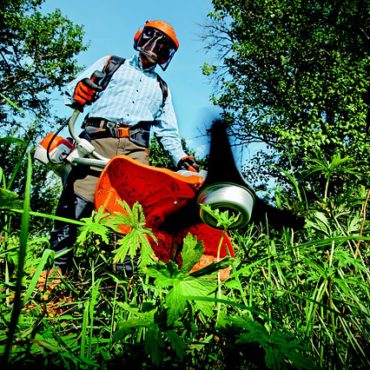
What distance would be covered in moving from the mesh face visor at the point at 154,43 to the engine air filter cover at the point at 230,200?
2011mm

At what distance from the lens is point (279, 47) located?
32.2 feet

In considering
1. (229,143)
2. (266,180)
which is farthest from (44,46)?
(229,143)

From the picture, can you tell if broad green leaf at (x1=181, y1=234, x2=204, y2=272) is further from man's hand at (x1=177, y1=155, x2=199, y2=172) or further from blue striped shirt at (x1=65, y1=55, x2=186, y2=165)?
blue striped shirt at (x1=65, y1=55, x2=186, y2=165)

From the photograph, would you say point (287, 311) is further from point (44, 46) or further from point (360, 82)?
point (44, 46)

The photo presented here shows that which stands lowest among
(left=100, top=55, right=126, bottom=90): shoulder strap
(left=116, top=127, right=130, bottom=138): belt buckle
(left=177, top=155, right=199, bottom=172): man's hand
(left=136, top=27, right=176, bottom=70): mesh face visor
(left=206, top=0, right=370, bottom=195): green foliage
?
(left=177, top=155, right=199, bottom=172): man's hand

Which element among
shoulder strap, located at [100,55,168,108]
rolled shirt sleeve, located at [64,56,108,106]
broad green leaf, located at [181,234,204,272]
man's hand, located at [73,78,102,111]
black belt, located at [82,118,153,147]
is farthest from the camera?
shoulder strap, located at [100,55,168,108]

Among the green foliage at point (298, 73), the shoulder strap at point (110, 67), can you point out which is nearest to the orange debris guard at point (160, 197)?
the shoulder strap at point (110, 67)

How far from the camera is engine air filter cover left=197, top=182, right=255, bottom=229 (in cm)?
134

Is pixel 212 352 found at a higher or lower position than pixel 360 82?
lower

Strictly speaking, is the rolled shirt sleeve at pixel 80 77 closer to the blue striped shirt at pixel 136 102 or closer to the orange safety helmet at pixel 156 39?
the blue striped shirt at pixel 136 102

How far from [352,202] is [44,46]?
16026 mm

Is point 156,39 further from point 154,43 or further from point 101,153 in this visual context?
point 101,153

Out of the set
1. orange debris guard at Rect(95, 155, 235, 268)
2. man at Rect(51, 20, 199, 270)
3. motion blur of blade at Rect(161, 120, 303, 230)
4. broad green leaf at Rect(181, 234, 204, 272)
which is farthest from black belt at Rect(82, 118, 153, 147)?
broad green leaf at Rect(181, 234, 204, 272)

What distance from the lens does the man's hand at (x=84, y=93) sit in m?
2.14
